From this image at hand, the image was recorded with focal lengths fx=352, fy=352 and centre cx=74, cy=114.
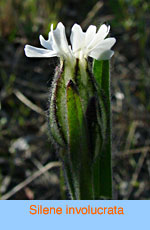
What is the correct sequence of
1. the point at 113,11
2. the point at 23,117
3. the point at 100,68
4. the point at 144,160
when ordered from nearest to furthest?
the point at 100,68 < the point at 144,160 < the point at 23,117 < the point at 113,11

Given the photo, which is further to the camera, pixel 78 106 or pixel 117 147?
pixel 117 147

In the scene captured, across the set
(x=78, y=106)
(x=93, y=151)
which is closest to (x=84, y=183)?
(x=93, y=151)

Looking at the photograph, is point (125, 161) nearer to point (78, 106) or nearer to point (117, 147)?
point (117, 147)

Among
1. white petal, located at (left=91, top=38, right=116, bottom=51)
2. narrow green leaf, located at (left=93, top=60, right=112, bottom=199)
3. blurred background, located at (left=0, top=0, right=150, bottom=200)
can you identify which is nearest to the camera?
white petal, located at (left=91, top=38, right=116, bottom=51)

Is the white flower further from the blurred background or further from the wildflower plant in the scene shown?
the blurred background

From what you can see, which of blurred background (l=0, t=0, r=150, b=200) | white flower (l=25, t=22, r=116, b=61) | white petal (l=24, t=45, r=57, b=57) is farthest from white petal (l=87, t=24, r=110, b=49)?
blurred background (l=0, t=0, r=150, b=200)

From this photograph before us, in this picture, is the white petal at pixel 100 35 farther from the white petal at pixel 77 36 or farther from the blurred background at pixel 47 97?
the blurred background at pixel 47 97
